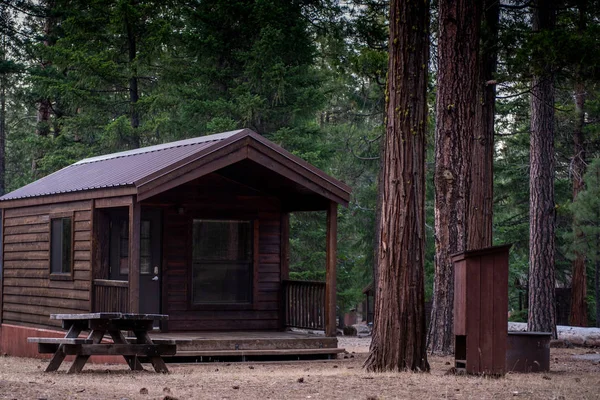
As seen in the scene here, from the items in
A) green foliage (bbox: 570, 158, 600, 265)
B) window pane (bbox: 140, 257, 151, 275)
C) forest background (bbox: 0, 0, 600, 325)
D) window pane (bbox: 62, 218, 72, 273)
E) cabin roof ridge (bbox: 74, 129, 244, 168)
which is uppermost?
forest background (bbox: 0, 0, 600, 325)

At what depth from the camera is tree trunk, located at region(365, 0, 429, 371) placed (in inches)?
447

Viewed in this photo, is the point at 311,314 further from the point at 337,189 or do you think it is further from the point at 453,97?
the point at 453,97

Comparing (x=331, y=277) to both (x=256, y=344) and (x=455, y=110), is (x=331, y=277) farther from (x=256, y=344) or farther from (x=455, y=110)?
(x=455, y=110)

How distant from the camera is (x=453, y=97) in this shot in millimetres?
14773

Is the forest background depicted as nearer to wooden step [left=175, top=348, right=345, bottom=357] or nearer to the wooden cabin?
the wooden cabin

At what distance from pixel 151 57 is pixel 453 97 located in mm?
13836

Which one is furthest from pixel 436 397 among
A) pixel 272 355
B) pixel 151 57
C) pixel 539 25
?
pixel 151 57

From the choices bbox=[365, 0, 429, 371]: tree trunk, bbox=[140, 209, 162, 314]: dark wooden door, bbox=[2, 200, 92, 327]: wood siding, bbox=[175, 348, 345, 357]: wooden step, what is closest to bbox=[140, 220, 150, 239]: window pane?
bbox=[140, 209, 162, 314]: dark wooden door

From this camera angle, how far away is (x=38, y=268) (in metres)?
17.4

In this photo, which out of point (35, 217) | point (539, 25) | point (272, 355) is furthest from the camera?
point (539, 25)

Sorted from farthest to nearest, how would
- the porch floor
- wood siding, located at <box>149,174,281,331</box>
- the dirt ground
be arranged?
wood siding, located at <box>149,174,281,331</box> → the porch floor → the dirt ground

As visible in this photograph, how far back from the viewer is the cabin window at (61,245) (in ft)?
52.8

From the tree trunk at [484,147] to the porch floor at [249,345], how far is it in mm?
3571

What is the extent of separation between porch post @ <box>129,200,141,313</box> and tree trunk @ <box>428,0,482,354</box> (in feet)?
16.4
